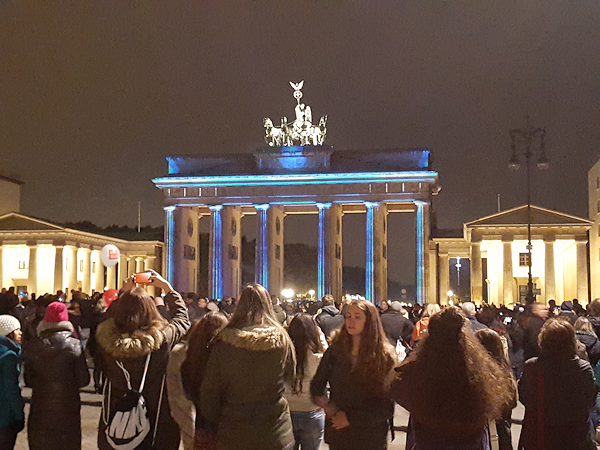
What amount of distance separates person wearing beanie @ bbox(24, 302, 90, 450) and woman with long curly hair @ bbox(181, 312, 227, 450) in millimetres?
1480

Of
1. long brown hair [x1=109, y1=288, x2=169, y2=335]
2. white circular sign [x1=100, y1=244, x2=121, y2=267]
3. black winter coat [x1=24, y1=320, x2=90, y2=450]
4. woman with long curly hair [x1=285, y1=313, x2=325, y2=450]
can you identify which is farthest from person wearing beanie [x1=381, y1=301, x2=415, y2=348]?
long brown hair [x1=109, y1=288, x2=169, y2=335]

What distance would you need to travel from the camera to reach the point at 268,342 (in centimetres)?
573

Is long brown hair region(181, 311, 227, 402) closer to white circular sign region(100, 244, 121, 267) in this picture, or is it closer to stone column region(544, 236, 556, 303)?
white circular sign region(100, 244, 121, 267)

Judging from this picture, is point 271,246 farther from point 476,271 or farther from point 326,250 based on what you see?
point 476,271

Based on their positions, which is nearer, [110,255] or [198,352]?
[198,352]

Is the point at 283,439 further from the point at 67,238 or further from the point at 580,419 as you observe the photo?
the point at 67,238

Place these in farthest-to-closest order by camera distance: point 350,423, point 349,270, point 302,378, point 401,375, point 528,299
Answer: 1. point 349,270
2. point 528,299
3. point 302,378
4. point 350,423
5. point 401,375

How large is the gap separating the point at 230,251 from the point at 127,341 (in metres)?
53.6

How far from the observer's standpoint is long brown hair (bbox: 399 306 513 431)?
510 centimetres

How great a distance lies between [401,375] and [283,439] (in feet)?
3.69

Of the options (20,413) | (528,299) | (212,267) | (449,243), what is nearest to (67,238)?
(212,267)

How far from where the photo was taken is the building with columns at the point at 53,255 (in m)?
59.2

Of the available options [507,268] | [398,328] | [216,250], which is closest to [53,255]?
[216,250]

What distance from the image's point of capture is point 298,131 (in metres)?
56.9
